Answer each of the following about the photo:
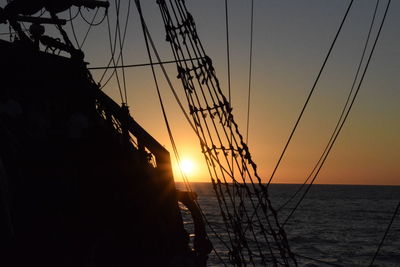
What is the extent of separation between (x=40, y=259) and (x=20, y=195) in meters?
1.04

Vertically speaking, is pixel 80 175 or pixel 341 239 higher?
pixel 80 175

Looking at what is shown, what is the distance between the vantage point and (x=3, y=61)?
7227 millimetres

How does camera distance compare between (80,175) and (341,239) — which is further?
(341,239)

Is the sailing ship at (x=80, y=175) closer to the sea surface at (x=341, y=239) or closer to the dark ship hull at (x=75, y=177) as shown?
the dark ship hull at (x=75, y=177)

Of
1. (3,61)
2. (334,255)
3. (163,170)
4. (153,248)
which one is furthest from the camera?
(334,255)

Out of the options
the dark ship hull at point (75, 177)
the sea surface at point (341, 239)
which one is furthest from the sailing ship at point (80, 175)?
the sea surface at point (341, 239)

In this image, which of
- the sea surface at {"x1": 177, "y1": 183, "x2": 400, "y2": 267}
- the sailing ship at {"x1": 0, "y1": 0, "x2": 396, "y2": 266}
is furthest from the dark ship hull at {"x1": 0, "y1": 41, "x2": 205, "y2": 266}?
the sea surface at {"x1": 177, "y1": 183, "x2": 400, "y2": 267}

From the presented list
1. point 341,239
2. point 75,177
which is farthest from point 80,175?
point 341,239

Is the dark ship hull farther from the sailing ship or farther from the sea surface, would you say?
the sea surface

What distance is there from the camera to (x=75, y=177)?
7301 millimetres

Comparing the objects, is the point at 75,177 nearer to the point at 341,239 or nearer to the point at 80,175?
the point at 80,175

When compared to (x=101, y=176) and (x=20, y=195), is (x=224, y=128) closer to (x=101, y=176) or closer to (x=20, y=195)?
(x=101, y=176)

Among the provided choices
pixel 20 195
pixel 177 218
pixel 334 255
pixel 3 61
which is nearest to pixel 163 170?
pixel 177 218

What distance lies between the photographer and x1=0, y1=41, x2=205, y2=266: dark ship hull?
681 centimetres
